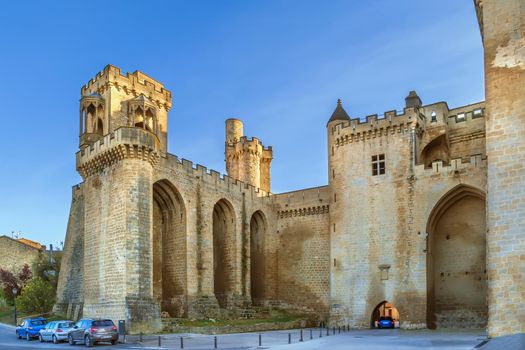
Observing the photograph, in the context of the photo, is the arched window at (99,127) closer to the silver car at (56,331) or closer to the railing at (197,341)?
the silver car at (56,331)

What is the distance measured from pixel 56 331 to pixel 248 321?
1239 cm

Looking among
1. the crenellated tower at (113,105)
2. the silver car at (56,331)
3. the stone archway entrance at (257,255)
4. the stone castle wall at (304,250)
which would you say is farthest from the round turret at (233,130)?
the silver car at (56,331)

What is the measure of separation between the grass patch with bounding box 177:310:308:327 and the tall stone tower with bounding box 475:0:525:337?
14.7m

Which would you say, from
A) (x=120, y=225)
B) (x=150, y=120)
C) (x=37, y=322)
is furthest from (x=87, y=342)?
(x=150, y=120)

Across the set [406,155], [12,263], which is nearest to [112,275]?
[406,155]

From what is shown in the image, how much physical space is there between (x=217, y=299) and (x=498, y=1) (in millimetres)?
25656

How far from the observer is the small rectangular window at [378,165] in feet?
117

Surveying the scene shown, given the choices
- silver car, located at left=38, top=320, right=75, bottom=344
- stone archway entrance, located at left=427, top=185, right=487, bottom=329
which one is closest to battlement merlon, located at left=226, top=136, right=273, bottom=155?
stone archway entrance, located at left=427, top=185, right=487, bottom=329

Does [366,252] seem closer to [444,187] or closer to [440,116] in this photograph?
[444,187]

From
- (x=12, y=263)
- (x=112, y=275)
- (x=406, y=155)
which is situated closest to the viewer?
(x=112, y=275)

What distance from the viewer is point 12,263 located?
53625mm

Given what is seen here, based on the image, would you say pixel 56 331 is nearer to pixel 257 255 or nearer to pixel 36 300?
pixel 36 300

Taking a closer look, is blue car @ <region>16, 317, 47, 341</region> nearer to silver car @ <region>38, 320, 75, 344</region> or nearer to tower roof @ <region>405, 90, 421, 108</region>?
silver car @ <region>38, 320, 75, 344</region>

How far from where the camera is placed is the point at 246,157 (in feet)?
158
